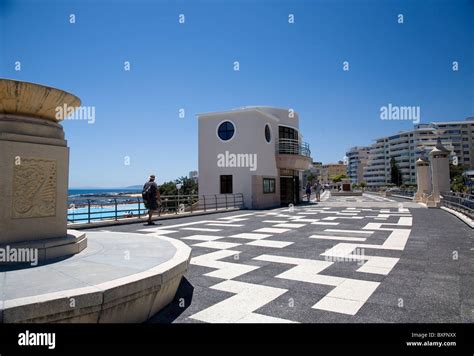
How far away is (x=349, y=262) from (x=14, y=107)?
5891 millimetres

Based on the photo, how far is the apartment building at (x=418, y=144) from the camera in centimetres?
10069

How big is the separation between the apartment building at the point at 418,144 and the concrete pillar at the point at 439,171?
8683cm

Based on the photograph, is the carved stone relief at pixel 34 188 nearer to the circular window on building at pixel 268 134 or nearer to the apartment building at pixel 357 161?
the circular window on building at pixel 268 134

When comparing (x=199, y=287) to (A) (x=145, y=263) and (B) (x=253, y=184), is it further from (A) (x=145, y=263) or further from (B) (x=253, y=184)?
(B) (x=253, y=184)

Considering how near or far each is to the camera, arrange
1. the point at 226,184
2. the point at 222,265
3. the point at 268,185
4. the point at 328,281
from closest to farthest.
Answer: the point at 328,281 < the point at 222,265 < the point at 226,184 < the point at 268,185

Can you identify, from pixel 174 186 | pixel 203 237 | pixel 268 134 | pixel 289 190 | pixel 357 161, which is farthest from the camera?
pixel 357 161

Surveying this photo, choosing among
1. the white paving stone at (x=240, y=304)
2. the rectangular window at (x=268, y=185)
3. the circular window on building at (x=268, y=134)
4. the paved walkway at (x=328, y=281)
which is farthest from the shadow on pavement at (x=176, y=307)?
the circular window on building at (x=268, y=134)

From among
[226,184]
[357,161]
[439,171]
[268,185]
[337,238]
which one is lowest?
[337,238]

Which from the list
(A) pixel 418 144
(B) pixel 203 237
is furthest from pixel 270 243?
(A) pixel 418 144

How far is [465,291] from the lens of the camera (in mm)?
4039

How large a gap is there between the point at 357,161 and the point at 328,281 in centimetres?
15183

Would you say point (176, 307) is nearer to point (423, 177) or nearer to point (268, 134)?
point (268, 134)

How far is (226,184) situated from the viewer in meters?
21.9
